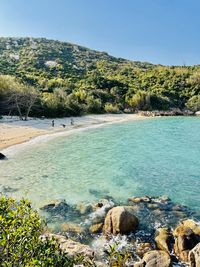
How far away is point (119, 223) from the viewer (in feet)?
43.1

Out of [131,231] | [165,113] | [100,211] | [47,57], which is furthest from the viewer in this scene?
[47,57]

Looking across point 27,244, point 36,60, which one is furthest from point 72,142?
point 36,60

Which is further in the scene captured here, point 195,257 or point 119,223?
point 119,223

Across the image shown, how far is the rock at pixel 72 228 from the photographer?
13484 millimetres

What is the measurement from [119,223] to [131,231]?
2.38 feet

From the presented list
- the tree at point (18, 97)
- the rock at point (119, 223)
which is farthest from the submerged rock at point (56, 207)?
the tree at point (18, 97)

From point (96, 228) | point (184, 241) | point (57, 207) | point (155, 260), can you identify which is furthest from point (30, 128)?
point (155, 260)

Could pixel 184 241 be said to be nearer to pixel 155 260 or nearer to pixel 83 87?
pixel 155 260

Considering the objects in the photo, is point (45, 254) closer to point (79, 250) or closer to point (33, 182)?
point (79, 250)

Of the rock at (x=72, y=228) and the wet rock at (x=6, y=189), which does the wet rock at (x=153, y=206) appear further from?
the wet rock at (x=6, y=189)

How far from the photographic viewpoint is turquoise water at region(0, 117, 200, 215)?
18609mm

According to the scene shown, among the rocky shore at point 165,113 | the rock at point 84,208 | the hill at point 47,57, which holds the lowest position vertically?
the rock at point 84,208

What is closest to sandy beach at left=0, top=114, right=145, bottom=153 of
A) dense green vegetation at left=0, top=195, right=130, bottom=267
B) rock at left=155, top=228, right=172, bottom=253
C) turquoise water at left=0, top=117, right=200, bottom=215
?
turquoise water at left=0, top=117, right=200, bottom=215

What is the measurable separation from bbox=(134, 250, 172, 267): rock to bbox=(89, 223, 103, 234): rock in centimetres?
336
